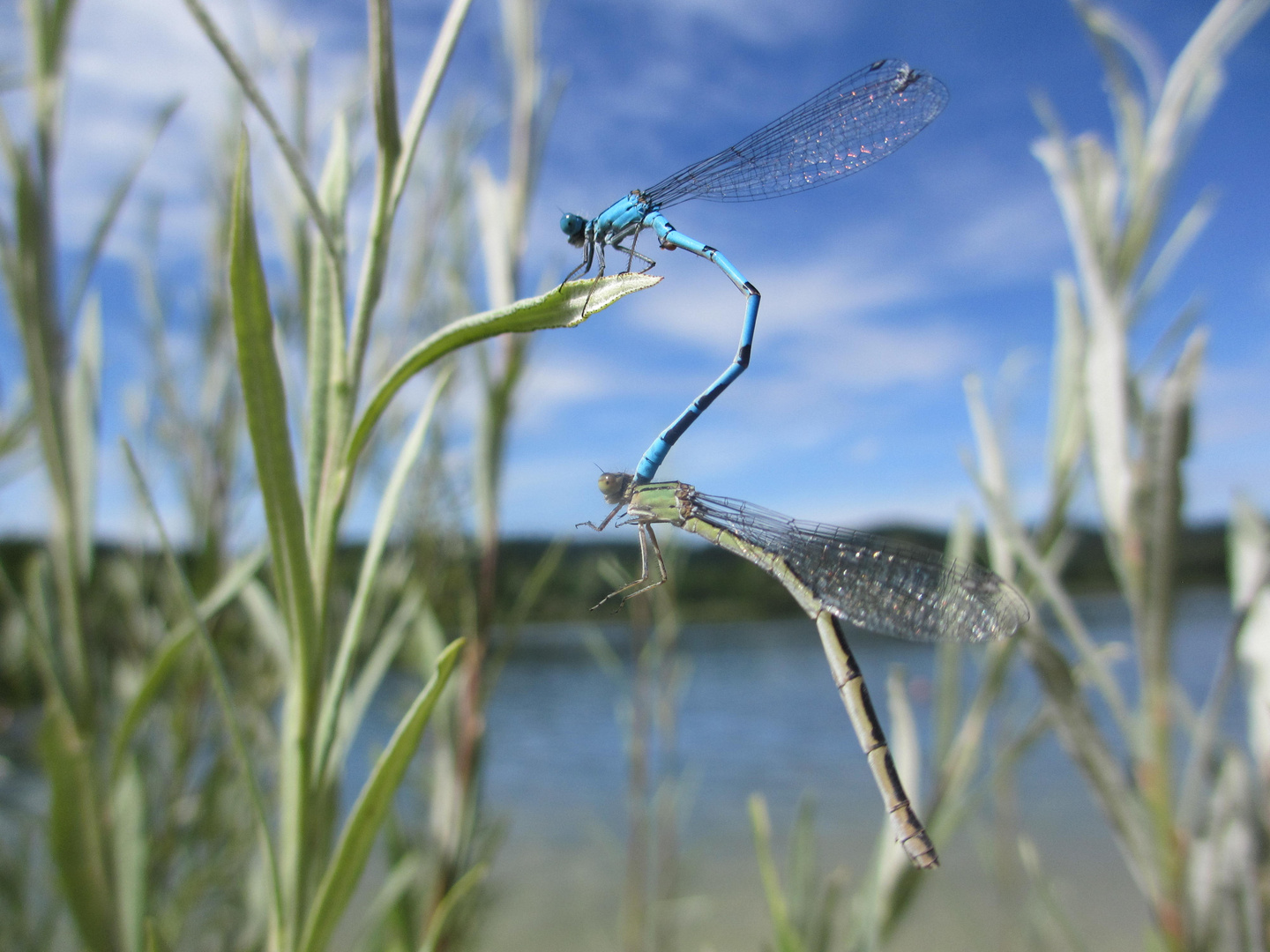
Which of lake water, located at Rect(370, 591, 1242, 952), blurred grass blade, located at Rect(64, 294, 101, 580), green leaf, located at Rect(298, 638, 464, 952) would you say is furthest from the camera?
lake water, located at Rect(370, 591, 1242, 952)

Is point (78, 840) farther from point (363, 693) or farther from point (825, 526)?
point (825, 526)

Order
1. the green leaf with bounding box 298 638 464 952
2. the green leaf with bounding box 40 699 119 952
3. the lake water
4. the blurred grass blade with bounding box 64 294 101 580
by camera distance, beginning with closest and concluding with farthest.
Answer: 1. the green leaf with bounding box 298 638 464 952
2. the green leaf with bounding box 40 699 119 952
3. the blurred grass blade with bounding box 64 294 101 580
4. the lake water

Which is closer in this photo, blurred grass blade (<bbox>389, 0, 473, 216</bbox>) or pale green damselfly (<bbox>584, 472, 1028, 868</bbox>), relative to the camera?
blurred grass blade (<bbox>389, 0, 473, 216</bbox>)

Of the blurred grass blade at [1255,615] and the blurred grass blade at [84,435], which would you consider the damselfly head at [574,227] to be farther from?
the blurred grass blade at [1255,615]

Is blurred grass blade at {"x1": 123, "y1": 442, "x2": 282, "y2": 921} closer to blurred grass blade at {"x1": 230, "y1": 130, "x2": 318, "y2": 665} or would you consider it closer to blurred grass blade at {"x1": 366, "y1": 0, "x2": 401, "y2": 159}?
blurred grass blade at {"x1": 230, "y1": 130, "x2": 318, "y2": 665}

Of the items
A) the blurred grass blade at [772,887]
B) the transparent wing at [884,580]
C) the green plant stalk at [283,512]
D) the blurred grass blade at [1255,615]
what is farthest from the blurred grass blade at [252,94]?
the blurred grass blade at [1255,615]

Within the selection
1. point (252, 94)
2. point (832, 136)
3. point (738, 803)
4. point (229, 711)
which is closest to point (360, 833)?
point (229, 711)

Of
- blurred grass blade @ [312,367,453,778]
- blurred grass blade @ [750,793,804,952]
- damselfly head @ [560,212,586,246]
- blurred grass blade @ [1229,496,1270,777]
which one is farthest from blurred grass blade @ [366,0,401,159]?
blurred grass blade @ [1229,496,1270,777]
